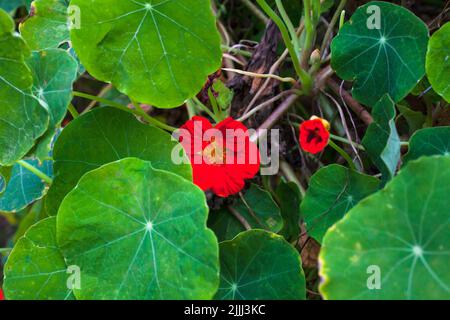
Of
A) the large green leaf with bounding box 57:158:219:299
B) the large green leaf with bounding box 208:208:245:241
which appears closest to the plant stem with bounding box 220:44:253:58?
the large green leaf with bounding box 208:208:245:241

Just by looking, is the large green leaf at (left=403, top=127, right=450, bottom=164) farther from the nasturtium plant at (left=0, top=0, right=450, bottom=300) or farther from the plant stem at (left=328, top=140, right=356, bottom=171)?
the plant stem at (left=328, top=140, right=356, bottom=171)

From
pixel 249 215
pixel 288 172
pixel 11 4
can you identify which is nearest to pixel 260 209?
pixel 249 215

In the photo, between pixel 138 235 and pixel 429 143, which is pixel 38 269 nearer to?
pixel 138 235

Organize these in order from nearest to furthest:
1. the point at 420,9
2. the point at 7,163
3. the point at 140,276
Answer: the point at 140,276 < the point at 7,163 < the point at 420,9

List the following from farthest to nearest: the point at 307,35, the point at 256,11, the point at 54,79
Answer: the point at 256,11 → the point at 307,35 → the point at 54,79

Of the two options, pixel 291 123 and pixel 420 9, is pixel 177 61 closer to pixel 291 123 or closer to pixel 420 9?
pixel 291 123

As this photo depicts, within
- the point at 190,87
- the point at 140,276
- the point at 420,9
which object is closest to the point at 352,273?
the point at 140,276
